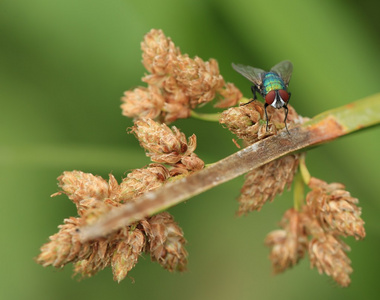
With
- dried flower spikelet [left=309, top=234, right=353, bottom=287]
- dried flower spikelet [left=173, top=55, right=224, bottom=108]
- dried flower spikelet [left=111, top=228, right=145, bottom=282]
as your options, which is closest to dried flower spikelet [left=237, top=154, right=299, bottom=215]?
dried flower spikelet [left=309, top=234, right=353, bottom=287]

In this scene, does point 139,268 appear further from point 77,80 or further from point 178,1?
point 178,1

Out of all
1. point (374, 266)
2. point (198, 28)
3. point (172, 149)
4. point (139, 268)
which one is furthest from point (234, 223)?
point (172, 149)

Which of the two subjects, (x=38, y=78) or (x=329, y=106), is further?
(x=38, y=78)

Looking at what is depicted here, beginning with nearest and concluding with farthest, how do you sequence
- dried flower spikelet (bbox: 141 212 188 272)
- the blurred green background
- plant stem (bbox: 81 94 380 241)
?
plant stem (bbox: 81 94 380 241) < dried flower spikelet (bbox: 141 212 188 272) < the blurred green background

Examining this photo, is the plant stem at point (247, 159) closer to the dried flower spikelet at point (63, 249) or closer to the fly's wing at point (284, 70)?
the dried flower spikelet at point (63, 249)

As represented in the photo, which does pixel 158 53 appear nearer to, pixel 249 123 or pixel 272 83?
pixel 272 83

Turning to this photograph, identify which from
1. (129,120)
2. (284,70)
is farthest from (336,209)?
(129,120)

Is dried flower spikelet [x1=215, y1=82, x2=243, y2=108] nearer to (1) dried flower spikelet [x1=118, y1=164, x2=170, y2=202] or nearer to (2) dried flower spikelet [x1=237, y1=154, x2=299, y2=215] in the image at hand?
(2) dried flower spikelet [x1=237, y1=154, x2=299, y2=215]
